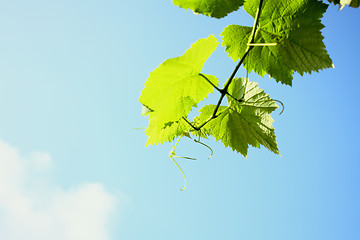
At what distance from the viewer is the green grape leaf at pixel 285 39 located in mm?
550

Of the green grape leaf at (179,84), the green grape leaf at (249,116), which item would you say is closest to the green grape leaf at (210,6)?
the green grape leaf at (179,84)

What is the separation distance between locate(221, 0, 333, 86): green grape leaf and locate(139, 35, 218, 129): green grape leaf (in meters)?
0.08

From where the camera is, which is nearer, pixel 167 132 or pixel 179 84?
pixel 179 84

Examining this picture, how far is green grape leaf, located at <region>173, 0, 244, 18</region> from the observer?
494 millimetres

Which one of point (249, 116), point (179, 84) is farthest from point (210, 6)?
point (249, 116)

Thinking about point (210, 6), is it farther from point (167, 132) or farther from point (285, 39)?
point (167, 132)

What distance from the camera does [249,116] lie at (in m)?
0.67

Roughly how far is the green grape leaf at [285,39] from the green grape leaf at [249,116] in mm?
59

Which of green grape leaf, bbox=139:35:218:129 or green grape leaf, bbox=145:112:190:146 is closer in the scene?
green grape leaf, bbox=139:35:218:129

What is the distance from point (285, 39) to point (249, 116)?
0.17m

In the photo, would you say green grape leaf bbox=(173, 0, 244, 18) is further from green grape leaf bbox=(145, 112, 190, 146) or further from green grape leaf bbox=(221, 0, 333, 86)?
green grape leaf bbox=(145, 112, 190, 146)

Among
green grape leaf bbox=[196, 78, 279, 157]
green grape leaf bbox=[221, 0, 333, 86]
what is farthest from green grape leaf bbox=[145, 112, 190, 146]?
green grape leaf bbox=[221, 0, 333, 86]

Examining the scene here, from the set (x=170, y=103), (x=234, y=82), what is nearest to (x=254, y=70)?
(x=234, y=82)

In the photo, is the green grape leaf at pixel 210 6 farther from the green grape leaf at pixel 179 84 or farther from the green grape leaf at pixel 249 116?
the green grape leaf at pixel 249 116
